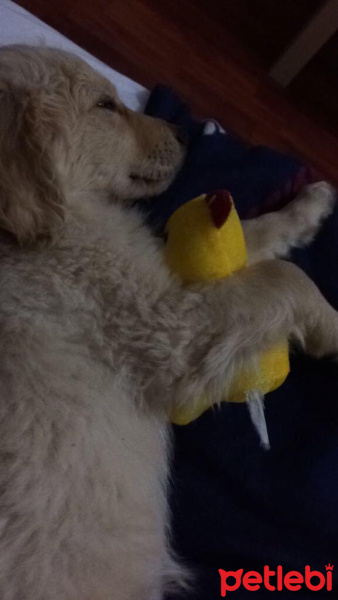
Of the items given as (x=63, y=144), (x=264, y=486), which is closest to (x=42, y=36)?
(x=63, y=144)

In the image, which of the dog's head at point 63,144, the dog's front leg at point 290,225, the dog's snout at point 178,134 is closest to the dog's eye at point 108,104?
the dog's head at point 63,144

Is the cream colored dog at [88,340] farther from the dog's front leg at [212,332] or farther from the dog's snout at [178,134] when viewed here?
the dog's snout at [178,134]

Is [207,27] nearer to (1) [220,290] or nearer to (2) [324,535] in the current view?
(1) [220,290]

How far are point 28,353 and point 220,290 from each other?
1.23 feet

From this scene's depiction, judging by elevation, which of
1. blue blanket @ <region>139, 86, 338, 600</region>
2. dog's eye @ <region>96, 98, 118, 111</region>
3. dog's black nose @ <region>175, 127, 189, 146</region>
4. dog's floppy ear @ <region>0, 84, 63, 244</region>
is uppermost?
dog's eye @ <region>96, 98, 118, 111</region>

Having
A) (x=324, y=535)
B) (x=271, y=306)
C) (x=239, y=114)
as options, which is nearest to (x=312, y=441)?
(x=324, y=535)

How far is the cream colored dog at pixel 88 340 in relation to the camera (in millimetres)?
943

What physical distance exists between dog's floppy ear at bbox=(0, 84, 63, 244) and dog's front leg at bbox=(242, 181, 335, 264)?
476mm

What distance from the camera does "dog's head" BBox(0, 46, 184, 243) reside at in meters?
1.04

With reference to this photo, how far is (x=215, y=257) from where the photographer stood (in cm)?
110

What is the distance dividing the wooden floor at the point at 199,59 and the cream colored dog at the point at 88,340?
109cm

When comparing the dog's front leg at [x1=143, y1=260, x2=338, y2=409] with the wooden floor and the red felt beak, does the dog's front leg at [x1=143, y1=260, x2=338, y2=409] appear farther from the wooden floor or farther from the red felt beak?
the wooden floor

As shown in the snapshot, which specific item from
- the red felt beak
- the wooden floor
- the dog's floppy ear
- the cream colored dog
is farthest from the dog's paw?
the wooden floor

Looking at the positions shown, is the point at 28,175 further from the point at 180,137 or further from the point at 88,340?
the point at 180,137
